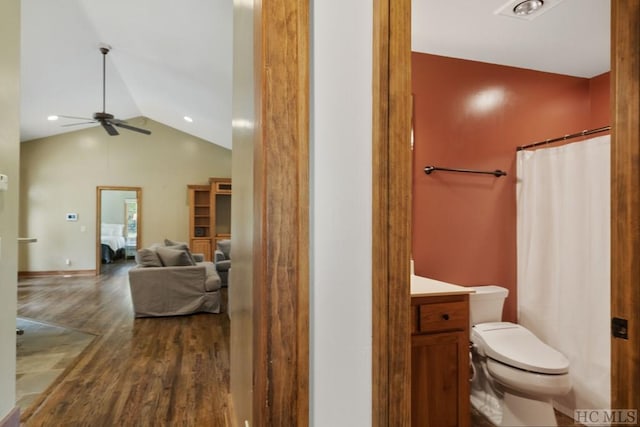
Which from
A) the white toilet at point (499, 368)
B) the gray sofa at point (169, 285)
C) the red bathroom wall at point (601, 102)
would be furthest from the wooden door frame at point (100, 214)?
the red bathroom wall at point (601, 102)

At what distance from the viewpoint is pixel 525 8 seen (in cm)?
77

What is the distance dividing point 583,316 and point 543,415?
0.76ft

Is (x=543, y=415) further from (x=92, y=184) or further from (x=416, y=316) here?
(x=92, y=184)

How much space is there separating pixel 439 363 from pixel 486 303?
0.19 metres

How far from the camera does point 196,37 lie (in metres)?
3.63

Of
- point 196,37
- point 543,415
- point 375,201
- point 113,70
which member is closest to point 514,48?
point 375,201

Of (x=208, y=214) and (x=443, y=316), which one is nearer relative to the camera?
(x=443, y=316)

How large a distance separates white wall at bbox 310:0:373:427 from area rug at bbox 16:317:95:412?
8.62ft

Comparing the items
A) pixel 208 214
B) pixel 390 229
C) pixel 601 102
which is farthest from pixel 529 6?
pixel 208 214

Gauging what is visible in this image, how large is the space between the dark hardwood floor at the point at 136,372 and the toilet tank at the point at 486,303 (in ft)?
6.38

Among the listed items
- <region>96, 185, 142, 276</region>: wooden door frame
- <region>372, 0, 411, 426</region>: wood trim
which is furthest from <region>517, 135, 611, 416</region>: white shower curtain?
<region>96, 185, 142, 276</region>: wooden door frame

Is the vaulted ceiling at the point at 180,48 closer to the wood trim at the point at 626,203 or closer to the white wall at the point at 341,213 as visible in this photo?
the wood trim at the point at 626,203

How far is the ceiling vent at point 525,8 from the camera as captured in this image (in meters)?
0.76

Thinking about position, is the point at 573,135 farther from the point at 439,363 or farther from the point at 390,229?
the point at 439,363
